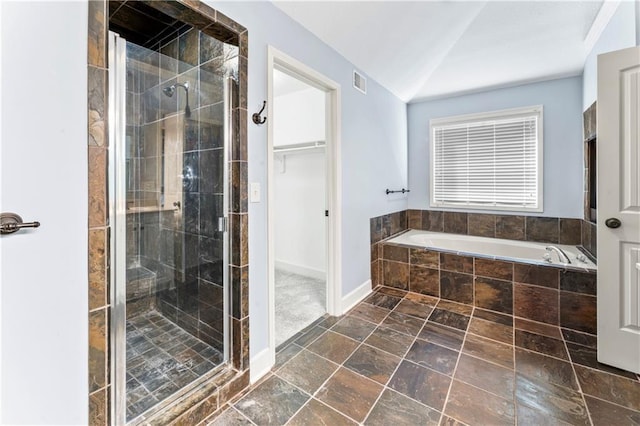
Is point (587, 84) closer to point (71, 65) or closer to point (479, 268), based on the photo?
point (479, 268)

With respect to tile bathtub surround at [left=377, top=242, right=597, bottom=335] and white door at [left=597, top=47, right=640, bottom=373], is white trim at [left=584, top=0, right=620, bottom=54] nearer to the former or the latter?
white door at [left=597, top=47, right=640, bottom=373]

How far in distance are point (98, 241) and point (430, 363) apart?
6.58 feet

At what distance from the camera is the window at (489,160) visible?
10.8ft

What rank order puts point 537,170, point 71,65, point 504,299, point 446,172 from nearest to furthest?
point 71,65 → point 504,299 → point 537,170 → point 446,172

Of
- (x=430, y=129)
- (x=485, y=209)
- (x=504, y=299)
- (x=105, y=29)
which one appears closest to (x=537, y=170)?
(x=485, y=209)

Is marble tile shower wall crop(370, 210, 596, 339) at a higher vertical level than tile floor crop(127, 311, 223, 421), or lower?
higher

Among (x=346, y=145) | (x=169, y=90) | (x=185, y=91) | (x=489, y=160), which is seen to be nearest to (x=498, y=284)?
(x=489, y=160)

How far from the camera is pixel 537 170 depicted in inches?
129

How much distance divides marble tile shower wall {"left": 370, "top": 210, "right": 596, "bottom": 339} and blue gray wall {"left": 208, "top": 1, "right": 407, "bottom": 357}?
0.33 metres

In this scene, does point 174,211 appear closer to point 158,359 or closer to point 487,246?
point 158,359

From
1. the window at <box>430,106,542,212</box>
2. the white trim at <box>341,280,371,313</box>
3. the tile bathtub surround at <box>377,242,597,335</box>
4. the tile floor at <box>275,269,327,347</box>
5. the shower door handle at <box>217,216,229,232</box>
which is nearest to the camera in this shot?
the shower door handle at <box>217,216,229,232</box>

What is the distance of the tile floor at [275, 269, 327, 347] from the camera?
2377 mm

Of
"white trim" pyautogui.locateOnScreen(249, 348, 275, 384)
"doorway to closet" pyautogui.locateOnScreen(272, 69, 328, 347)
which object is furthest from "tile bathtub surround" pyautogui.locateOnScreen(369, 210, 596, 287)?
"white trim" pyautogui.locateOnScreen(249, 348, 275, 384)

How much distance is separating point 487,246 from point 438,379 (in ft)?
7.33
